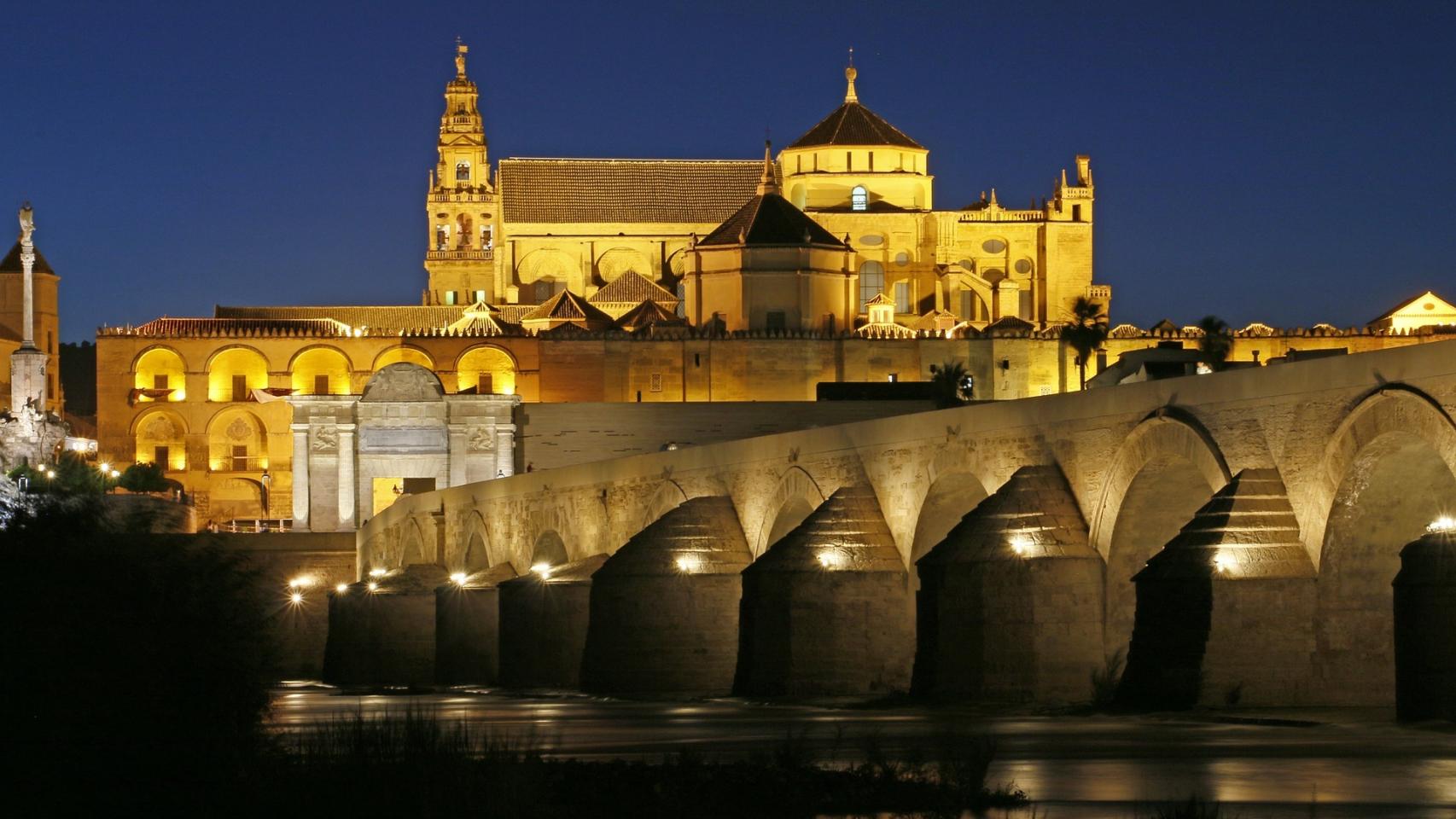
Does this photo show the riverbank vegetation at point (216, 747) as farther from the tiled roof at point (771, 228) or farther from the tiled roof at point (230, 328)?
the tiled roof at point (230, 328)

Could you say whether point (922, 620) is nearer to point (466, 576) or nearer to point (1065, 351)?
point (466, 576)

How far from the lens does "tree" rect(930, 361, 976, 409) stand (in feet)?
262

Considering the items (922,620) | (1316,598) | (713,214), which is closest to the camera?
(1316,598)

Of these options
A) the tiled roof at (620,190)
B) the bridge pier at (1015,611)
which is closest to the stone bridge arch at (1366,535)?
the bridge pier at (1015,611)

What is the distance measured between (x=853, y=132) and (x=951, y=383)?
22891 millimetres

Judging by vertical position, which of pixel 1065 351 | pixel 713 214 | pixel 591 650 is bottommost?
pixel 591 650

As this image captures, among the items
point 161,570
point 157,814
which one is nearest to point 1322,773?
point 157,814

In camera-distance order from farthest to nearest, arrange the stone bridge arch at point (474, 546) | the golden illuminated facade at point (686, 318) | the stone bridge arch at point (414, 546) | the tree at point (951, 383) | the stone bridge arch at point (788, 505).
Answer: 1. the golden illuminated facade at point (686, 318)
2. the tree at point (951, 383)
3. the stone bridge arch at point (414, 546)
4. the stone bridge arch at point (474, 546)
5. the stone bridge arch at point (788, 505)

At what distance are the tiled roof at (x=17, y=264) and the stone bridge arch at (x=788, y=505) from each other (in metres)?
75.1

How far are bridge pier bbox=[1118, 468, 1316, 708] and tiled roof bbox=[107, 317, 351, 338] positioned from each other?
73501 mm

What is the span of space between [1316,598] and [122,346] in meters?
74.9

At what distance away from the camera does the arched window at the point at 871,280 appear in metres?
101

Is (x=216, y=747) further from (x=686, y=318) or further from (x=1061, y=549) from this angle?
(x=686, y=318)

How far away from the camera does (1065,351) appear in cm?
9012
